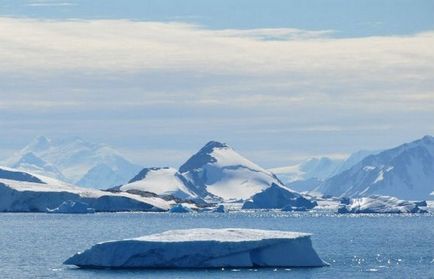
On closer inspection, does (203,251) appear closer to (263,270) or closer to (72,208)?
(263,270)

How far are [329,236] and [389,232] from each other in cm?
1587

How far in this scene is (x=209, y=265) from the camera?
6353 cm

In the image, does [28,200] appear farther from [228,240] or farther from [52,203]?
[228,240]

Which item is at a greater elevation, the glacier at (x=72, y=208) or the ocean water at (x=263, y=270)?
the glacier at (x=72, y=208)

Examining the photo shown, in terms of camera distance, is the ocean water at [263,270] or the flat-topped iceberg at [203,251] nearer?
the flat-topped iceberg at [203,251]

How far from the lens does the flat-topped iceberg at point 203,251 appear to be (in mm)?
60875

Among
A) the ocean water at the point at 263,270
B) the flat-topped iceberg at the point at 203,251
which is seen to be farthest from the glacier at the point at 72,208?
the flat-topped iceberg at the point at 203,251

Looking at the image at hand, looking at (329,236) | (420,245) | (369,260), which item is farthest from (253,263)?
(329,236)

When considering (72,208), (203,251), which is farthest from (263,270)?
(72,208)

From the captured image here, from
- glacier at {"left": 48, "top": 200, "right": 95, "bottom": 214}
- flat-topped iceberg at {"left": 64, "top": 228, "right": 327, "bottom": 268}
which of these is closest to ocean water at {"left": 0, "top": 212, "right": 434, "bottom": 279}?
flat-topped iceberg at {"left": 64, "top": 228, "right": 327, "bottom": 268}

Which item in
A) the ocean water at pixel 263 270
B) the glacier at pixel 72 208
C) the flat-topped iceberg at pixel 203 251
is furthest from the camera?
the glacier at pixel 72 208

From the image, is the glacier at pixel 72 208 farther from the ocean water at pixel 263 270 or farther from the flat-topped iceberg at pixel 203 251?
the flat-topped iceberg at pixel 203 251

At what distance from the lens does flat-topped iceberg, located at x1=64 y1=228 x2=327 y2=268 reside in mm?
60875

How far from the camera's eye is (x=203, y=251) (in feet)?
202
